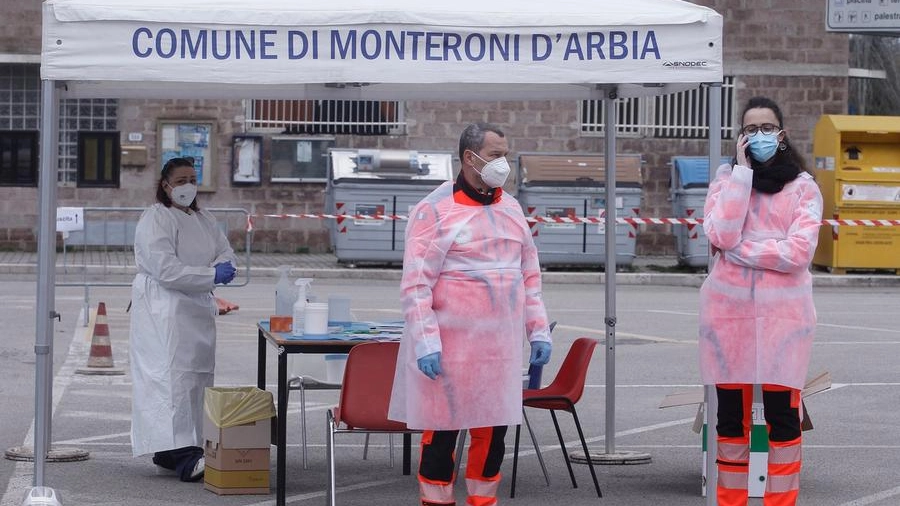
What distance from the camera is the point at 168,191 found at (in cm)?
845

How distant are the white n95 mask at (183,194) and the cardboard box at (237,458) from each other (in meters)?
1.28

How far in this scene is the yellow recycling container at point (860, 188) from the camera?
Answer: 24000mm

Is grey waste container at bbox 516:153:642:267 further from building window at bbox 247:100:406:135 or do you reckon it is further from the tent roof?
the tent roof

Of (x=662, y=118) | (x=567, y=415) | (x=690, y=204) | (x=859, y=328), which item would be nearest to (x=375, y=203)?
(x=690, y=204)

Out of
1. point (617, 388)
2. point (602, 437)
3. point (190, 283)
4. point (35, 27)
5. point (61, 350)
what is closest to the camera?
point (190, 283)

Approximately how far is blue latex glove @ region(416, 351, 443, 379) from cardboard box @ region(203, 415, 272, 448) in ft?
6.57

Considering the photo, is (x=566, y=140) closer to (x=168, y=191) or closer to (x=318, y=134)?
(x=318, y=134)

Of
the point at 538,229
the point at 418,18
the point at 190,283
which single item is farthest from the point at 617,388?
the point at 538,229

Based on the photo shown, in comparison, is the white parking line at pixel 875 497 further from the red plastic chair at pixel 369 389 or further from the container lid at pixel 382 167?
the container lid at pixel 382 167

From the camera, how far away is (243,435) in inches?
315

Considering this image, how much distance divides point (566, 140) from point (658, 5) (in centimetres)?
1964

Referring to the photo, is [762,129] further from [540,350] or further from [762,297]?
[540,350]

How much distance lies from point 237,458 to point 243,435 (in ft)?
0.39

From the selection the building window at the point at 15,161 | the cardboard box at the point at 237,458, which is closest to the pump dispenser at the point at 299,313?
the cardboard box at the point at 237,458
